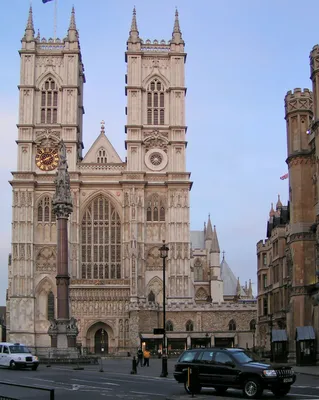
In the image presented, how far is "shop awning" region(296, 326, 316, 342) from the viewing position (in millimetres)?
37875

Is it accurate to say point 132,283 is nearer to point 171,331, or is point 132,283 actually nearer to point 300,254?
point 171,331

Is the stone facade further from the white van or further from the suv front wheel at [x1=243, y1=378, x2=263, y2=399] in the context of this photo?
the suv front wheel at [x1=243, y1=378, x2=263, y2=399]

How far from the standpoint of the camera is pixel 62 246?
4403 cm

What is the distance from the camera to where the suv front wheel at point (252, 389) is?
1850cm

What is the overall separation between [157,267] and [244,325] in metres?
10.9

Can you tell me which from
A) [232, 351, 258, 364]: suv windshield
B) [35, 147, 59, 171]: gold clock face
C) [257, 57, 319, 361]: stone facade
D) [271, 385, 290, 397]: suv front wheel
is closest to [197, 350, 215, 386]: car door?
[232, 351, 258, 364]: suv windshield

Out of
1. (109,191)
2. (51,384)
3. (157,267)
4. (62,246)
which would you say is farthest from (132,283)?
(51,384)

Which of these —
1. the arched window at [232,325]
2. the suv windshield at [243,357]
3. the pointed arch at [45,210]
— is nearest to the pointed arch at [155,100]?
the pointed arch at [45,210]

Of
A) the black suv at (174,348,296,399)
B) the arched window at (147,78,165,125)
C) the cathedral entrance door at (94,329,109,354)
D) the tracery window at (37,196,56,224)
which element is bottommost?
the cathedral entrance door at (94,329,109,354)

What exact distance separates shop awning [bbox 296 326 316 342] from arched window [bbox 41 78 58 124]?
1901 inches

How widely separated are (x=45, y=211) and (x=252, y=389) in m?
60.4

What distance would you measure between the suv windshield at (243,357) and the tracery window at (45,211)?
58240 millimetres

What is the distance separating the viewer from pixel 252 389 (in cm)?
1862

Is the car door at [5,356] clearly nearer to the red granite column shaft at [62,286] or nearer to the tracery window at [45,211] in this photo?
the red granite column shaft at [62,286]
